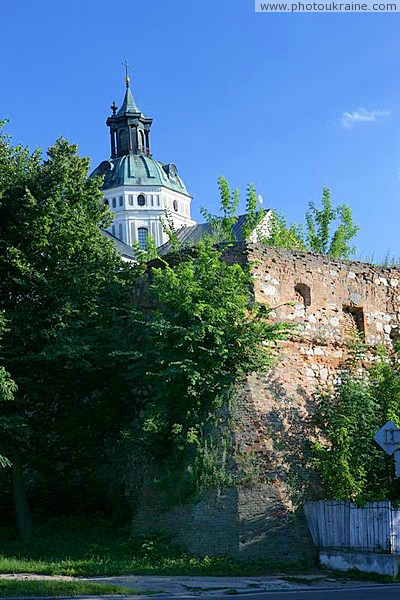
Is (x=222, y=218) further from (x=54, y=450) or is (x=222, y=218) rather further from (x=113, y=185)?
(x=113, y=185)

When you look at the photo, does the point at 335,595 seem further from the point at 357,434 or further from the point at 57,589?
the point at 357,434

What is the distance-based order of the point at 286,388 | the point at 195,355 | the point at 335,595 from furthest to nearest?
the point at 286,388, the point at 195,355, the point at 335,595

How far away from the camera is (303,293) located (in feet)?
65.4

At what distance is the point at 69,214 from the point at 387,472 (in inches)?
343

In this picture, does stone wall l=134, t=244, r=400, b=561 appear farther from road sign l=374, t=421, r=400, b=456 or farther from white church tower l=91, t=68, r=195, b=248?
white church tower l=91, t=68, r=195, b=248

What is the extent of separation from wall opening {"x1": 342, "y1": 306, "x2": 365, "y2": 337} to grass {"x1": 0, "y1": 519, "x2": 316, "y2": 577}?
604 cm

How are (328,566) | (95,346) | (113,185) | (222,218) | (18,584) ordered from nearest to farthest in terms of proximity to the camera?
(18,584)
(328,566)
(95,346)
(222,218)
(113,185)

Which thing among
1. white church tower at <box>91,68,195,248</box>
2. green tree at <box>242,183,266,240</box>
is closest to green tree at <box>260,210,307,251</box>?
green tree at <box>242,183,266,240</box>

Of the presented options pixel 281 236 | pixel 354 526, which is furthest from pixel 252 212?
pixel 354 526

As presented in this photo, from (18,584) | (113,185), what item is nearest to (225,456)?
(18,584)

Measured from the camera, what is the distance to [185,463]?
58.2 feet

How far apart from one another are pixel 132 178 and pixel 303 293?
70.5m

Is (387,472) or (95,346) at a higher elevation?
(95,346)

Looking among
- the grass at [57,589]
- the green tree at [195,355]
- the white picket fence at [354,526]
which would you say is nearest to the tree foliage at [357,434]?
the white picket fence at [354,526]
